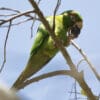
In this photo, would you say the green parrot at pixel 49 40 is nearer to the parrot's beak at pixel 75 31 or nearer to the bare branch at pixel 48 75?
the parrot's beak at pixel 75 31

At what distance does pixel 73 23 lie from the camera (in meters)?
1.57

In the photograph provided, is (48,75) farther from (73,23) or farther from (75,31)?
(73,23)

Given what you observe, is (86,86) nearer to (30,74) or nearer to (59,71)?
(59,71)

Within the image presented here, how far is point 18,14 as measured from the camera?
860mm

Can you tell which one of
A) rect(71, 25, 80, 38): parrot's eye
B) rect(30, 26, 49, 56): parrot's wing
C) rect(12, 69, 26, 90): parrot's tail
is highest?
rect(12, 69, 26, 90): parrot's tail

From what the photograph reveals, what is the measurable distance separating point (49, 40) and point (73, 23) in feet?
0.81

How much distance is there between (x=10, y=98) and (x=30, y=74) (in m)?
1.07

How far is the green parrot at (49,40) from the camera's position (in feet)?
4.39

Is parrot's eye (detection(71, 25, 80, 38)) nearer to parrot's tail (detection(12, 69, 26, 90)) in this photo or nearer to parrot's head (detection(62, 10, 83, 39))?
parrot's head (detection(62, 10, 83, 39))

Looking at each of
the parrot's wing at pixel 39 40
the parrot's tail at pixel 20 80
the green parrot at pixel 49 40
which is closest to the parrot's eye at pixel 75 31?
the green parrot at pixel 49 40

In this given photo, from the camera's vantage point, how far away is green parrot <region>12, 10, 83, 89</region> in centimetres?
134

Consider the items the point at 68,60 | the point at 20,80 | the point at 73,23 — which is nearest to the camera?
the point at 68,60

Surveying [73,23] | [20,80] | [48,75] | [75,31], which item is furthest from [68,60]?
[73,23]

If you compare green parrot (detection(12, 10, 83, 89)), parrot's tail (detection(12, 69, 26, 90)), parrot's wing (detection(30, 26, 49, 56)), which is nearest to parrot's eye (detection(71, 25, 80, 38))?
green parrot (detection(12, 10, 83, 89))
